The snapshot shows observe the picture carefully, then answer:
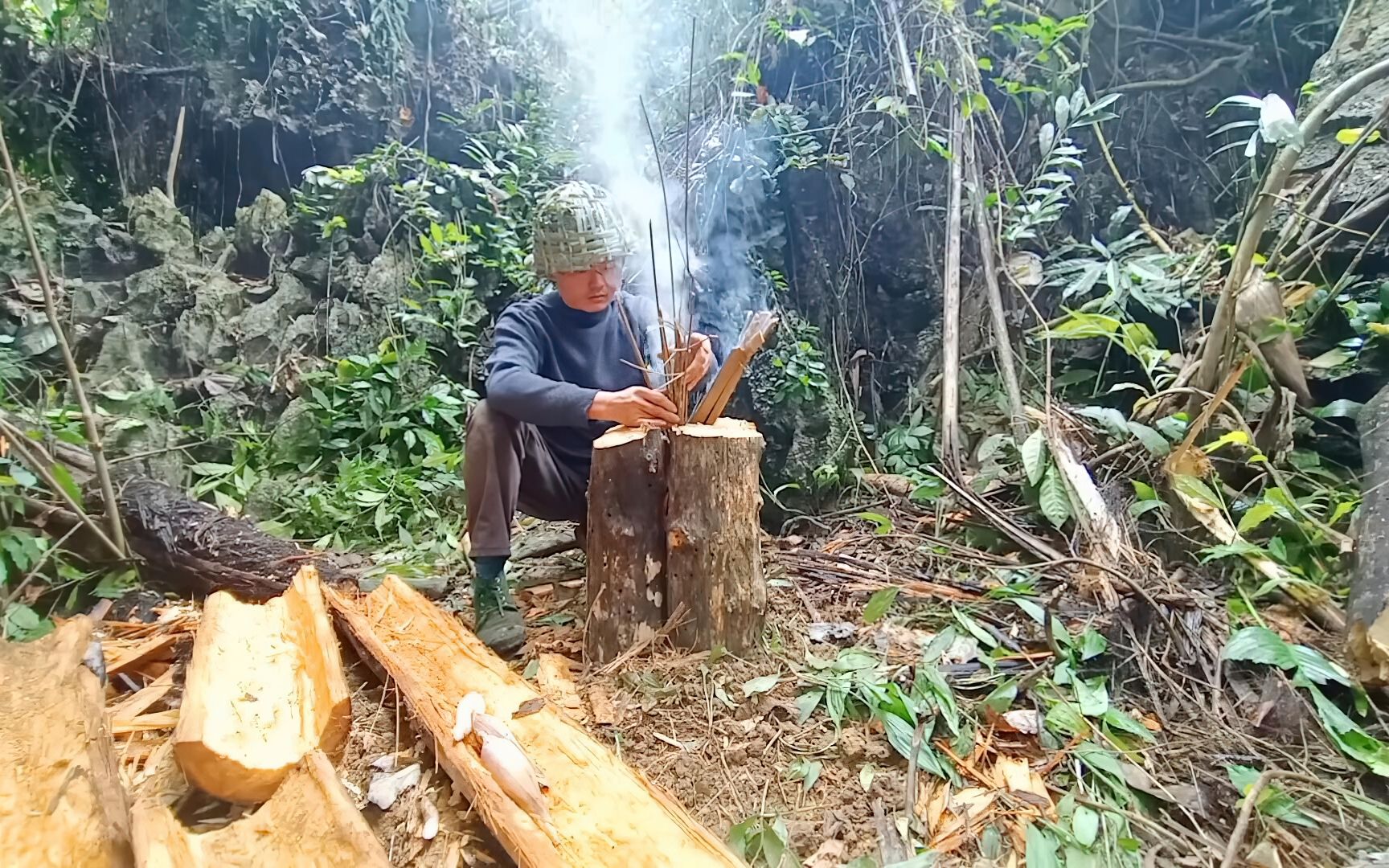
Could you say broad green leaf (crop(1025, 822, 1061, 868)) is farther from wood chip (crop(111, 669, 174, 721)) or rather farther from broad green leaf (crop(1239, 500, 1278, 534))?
wood chip (crop(111, 669, 174, 721))

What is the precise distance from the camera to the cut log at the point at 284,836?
4.17 feet

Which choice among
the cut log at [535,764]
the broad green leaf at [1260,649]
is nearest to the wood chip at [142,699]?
the cut log at [535,764]

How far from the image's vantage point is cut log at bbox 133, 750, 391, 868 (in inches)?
50.0

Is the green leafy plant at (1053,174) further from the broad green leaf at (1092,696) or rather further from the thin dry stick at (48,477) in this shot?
the thin dry stick at (48,477)

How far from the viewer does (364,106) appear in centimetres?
495

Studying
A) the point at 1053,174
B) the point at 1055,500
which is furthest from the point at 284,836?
the point at 1053,174

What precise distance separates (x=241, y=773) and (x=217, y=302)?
3702 mm

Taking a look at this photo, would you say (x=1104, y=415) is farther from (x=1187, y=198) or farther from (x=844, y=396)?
(x=1187, y=198)

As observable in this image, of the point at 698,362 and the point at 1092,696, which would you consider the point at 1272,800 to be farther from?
the point at 698,362

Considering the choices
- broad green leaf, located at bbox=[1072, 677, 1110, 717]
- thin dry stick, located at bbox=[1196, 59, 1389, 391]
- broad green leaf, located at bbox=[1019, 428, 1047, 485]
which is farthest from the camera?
broad green leaf, located at bbox=[1019, 428, 1047, 485]

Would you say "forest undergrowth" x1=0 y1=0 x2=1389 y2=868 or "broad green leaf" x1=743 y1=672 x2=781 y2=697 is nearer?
"forest undergrowth" x1=0 y1=0 x2=1389 y2=868

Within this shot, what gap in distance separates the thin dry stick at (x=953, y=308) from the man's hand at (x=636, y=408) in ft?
5.73

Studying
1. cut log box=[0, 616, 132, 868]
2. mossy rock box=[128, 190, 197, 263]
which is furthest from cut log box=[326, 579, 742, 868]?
mossy rock box=[128, 190, 197, 263]

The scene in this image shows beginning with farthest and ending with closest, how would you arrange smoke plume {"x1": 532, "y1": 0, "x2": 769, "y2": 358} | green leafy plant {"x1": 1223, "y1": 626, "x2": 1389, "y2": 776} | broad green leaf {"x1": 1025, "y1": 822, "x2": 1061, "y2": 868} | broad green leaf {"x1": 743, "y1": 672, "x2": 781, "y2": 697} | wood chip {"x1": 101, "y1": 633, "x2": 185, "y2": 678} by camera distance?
smoke plume {"x1": 532, "y1": 0, "x2": 769, "y2": 358} → wood chip {"x1": 101, "y1": 633, "x2": 185, "y2": 678} → broad green leaf {"x1": 743, "y1": 672, "x2": 781, "y2": 697} → green leafy plant {"x1": 1223, "y1": 626, "x2": 1389, "y2": 776} → broad green leaf {"x1": 1025, "y1": 822, "x2": 1061, "y2": 868}
